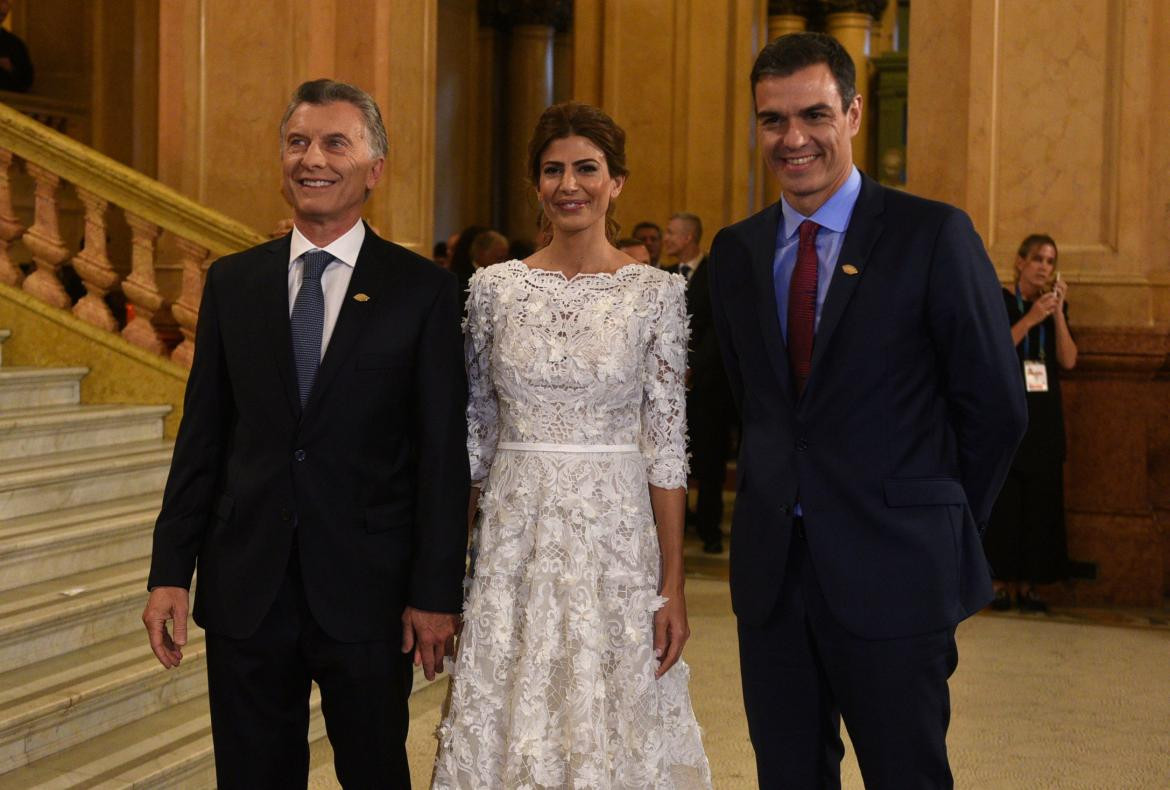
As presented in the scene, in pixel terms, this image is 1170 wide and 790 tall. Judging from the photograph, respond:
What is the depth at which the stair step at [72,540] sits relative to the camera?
4.61 meters

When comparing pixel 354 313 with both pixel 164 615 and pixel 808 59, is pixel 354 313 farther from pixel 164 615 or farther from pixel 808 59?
pixel 808 59

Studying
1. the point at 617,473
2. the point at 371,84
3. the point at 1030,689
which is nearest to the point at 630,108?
the point at 371,84

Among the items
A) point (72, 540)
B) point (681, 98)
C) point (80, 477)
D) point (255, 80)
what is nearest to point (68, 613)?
point (72, 540)

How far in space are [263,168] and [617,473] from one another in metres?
5.01

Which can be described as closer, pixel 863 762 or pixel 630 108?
pixel 863 762

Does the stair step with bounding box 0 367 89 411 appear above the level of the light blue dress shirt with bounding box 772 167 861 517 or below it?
below

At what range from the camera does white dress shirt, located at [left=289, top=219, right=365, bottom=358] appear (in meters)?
2.67

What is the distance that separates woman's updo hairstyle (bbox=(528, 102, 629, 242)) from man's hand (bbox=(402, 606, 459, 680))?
3.34ft

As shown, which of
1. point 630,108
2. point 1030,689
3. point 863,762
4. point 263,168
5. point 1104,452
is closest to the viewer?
point 863,762

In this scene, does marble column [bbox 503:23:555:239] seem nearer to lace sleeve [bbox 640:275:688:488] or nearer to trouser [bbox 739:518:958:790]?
lace sleeve [bbox 640:275:688:488]

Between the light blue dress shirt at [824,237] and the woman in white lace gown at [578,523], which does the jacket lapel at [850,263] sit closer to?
the light blue dress shirt at [824,237]

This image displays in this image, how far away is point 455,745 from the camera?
2936 mm

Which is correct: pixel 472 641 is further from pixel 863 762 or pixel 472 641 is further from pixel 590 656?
pixel 863 762

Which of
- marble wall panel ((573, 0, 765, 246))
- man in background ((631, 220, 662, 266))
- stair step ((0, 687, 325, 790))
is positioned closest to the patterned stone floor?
stair step ((0, 687, 325, 790))
